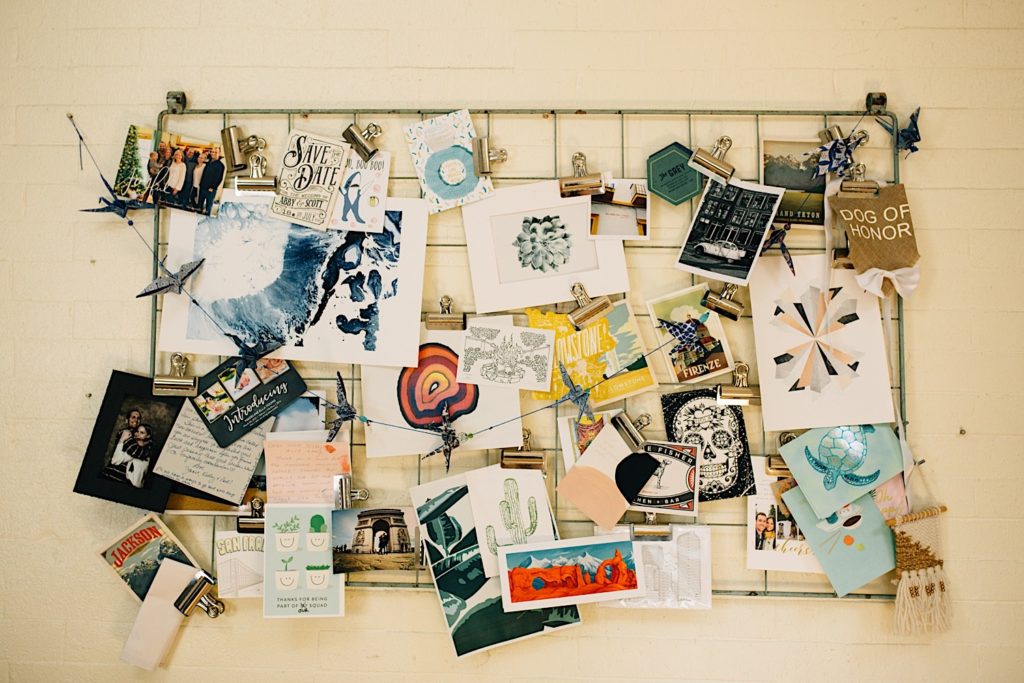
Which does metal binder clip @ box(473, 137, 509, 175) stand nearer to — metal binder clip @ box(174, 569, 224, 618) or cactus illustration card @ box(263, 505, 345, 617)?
cactus illustration card @ box(263, 505, 345, 617)

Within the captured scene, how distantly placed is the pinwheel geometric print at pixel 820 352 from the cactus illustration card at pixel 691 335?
0.07 meters

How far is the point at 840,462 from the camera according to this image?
144 cm

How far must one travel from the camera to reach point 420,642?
1.49 metres

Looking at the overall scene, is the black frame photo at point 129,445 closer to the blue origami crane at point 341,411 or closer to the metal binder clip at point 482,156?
the blue origami crane at point 341,411

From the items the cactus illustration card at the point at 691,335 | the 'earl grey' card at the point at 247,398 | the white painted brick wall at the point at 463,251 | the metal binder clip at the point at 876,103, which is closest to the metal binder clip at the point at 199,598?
the white painted brick wall at the point at 463,251

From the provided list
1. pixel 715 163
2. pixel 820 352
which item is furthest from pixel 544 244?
pixel 820 352

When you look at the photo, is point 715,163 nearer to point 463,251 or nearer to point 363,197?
point 463,251

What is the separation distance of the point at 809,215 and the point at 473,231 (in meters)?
0.64

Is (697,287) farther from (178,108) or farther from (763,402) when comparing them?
(178,108)

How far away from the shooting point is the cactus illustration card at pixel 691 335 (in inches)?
57.3

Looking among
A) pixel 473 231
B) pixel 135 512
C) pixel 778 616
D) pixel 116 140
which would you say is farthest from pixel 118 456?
pixel 778 616

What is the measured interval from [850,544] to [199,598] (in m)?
1.24

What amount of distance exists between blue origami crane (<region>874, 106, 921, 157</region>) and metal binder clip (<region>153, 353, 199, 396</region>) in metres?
1.41

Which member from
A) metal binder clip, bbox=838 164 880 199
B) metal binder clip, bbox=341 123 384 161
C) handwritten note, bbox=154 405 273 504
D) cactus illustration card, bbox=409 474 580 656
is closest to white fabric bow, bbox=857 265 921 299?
metal binder clip, bbox=838 164 880 199
